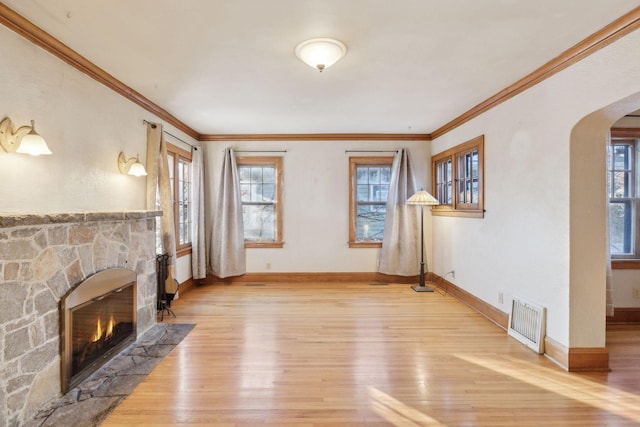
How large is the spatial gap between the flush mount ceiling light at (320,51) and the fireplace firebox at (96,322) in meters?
2.37

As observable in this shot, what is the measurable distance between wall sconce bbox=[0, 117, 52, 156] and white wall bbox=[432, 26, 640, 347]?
12.4 ft

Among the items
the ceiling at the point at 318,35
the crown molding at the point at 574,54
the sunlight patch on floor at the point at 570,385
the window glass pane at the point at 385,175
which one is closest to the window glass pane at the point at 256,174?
the ceiling at the point at 318,35

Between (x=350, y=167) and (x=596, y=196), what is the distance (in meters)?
3.51

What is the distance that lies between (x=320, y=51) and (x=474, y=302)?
352 cm

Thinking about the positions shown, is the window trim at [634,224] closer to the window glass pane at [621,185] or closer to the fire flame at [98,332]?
the window glass pane at [621,185]

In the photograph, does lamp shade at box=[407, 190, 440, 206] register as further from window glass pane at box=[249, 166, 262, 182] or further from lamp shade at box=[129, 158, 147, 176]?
lamp shade at box=[129, 158, 147, 176]

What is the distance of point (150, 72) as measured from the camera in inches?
115

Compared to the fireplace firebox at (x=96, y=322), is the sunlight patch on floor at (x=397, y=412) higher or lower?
lower

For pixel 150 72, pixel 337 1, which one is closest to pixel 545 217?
pixel 337 1

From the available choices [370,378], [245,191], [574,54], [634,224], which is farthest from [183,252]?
[634,224]

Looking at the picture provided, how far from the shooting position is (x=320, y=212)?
5641 millimetres

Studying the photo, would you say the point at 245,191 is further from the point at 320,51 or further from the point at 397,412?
the point at 397,412

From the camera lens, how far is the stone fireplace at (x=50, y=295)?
74.0 inches

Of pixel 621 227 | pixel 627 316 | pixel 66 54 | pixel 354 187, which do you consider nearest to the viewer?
pixel 66 54
